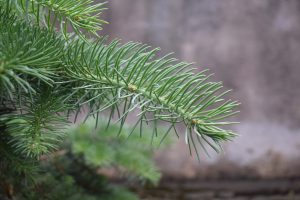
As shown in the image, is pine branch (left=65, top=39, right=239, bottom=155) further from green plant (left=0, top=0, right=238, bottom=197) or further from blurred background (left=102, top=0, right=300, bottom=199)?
blurred background (left=102, top=0, right=300, bottom=199)

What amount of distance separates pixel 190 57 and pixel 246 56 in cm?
A: 23

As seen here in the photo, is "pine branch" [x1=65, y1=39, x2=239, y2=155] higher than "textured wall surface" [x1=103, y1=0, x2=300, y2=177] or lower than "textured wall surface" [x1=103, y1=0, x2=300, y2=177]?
lower

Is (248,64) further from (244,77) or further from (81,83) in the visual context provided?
(81,83)

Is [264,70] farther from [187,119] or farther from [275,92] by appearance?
[187,119]

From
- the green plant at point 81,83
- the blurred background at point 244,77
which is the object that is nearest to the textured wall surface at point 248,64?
the blurred background at point 244,77

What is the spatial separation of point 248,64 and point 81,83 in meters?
1.37

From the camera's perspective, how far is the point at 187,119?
302 mm

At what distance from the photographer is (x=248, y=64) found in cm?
162

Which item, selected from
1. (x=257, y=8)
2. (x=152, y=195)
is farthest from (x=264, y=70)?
(x=152, y=195)

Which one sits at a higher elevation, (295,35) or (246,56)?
(295,35)

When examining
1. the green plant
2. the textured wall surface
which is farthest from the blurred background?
the green plant

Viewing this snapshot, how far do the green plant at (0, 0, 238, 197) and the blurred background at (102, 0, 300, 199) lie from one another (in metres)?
1.23

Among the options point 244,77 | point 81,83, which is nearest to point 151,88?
point 81,83

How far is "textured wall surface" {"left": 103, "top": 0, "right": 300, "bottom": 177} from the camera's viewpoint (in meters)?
1.58
